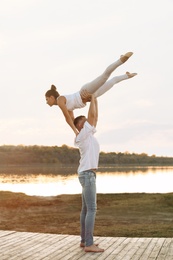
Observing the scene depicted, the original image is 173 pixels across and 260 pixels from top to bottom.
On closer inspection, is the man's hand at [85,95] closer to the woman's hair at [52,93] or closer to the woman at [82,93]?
the woman at [82,93]

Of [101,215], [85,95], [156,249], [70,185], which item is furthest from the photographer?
[70,185]

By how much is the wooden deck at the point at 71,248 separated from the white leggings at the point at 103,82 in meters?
2.10

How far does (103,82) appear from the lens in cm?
595

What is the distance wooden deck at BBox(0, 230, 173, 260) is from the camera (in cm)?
617

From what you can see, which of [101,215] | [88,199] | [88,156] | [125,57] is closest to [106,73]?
[125,57]

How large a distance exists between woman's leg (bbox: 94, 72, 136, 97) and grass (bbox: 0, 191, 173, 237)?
6.00 meters

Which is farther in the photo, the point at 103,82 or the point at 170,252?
the point at 170,252

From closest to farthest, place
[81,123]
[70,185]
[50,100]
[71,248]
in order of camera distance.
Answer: [81,123] < [50,100] < [71,248] < [70,185]

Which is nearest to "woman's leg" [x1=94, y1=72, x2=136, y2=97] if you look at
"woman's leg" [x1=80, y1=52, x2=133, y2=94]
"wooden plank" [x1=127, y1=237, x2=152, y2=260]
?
"woman's leg" [x1=80, y1=52, x2=133, y2=94]

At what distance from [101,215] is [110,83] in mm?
12171

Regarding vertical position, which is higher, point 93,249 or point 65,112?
point 65,112

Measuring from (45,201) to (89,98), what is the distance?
18264 mm

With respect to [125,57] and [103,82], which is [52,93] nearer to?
[103,82]

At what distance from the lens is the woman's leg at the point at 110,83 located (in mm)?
6289
